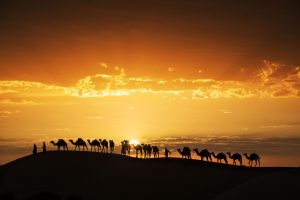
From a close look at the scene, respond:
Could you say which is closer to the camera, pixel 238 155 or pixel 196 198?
pixel 196 198

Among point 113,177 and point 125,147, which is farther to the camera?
point 125,147

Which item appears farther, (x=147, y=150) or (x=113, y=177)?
(x=147, y=150)

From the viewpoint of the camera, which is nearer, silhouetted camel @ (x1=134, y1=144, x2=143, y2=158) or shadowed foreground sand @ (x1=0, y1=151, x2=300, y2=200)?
shadowed foreground sand @ (x1=0, y1=151, x2=300, y2=200)

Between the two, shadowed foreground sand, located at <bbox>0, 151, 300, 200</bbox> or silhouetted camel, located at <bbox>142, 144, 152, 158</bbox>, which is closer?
shadowed foreground sand, located at <bbox>0, 151, 300, 200</bbox>

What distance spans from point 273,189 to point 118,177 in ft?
86.4

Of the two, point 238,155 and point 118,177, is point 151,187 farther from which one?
point 238,155

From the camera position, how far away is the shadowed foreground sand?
161 ft

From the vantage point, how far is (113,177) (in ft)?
182

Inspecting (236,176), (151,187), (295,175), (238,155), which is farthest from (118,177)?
(295,175)

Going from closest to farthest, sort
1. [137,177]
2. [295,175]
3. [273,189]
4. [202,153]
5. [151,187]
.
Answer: [273,189], [295,175], [151,187], [137,177], [202,153]

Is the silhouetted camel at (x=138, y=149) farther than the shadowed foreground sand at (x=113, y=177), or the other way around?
the silhouetted camel at (x=138, y=149)

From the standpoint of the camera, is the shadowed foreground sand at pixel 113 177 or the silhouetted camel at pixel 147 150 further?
the silhouetted camel at pixel 147 150

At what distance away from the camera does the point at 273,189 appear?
106 ft

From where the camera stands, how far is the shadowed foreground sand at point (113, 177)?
4916cm
